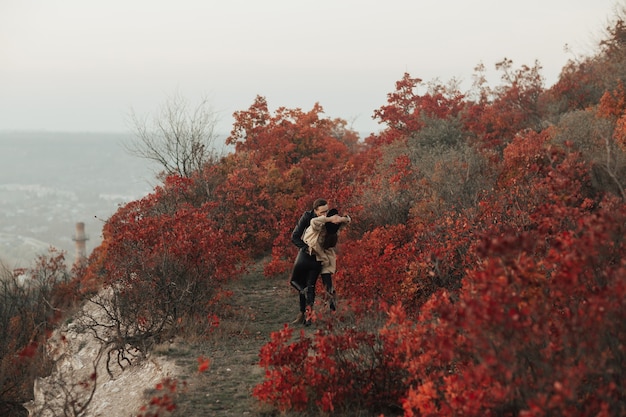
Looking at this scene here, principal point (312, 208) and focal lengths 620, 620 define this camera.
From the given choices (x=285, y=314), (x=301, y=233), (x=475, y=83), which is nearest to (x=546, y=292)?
(x=301, y=233)

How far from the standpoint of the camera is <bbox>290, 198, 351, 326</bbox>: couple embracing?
973 centimetres

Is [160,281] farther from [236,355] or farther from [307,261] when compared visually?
[307,261]

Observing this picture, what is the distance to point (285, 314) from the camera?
12672 millimetres

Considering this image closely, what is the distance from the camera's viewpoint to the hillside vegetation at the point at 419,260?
4711 millimetres

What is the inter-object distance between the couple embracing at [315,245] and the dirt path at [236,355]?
1.35m

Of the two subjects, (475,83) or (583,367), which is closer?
(583,367)

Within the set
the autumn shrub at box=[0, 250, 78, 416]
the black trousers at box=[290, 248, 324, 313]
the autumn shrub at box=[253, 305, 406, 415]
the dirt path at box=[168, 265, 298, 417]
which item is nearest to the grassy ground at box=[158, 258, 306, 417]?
the dirt path at box=[168, 265, 298, 417]

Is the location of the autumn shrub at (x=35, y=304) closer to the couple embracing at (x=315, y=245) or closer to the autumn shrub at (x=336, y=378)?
the couple embracing at (x=315, y=245)

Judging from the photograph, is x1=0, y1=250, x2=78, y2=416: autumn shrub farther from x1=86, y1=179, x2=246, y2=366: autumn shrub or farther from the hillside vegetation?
x1=86, y1=179, x2=246, y2=366: autumn shrub

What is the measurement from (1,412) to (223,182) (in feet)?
32.0

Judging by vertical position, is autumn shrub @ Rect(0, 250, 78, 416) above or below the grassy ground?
below

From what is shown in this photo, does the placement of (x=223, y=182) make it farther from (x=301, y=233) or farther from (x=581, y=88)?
(x=581, y=88)

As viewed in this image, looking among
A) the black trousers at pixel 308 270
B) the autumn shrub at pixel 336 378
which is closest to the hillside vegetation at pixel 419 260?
the autumn shrub at pixel 336 378

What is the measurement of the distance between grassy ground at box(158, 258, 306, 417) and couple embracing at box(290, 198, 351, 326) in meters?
1.36
